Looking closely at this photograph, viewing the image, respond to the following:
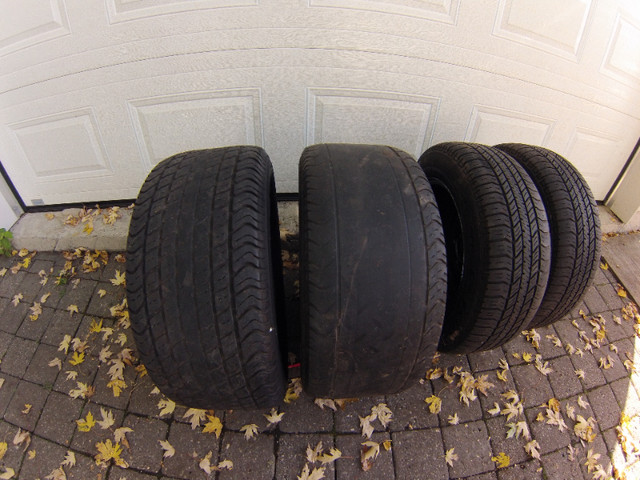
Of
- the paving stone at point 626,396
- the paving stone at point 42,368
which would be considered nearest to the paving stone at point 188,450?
the paving stone at point 42,368

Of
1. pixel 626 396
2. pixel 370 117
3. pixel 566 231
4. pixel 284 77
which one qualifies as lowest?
pixel 626 396

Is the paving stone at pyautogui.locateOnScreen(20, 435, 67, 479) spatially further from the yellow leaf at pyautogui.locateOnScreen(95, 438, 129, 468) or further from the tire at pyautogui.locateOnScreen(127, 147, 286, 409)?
the tire at pyautogui.locateOnScreen(127, 147, 286, 409)

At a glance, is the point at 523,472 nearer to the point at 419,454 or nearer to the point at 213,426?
the point at 419,454

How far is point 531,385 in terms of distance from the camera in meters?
2.65

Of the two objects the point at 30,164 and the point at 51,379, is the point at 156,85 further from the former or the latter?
the point at 51,379

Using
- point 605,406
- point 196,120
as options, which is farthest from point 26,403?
point 605,406

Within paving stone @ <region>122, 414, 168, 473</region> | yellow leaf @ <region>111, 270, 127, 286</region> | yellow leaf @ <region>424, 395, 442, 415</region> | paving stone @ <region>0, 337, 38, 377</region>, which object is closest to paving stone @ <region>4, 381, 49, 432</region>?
paving stone @ <region>0, 337, 38, 377</region>

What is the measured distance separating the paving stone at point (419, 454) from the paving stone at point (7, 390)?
2.87 m

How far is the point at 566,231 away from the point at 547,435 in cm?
150

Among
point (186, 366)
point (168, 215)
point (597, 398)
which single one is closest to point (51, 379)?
point (186, 366)

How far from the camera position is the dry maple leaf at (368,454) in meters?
2.13

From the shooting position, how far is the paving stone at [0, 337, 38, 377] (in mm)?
2641

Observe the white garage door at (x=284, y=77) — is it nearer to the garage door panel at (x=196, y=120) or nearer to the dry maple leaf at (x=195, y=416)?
the garage door panel at (x=196, y=120)

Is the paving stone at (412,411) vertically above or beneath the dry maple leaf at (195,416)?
beneath
